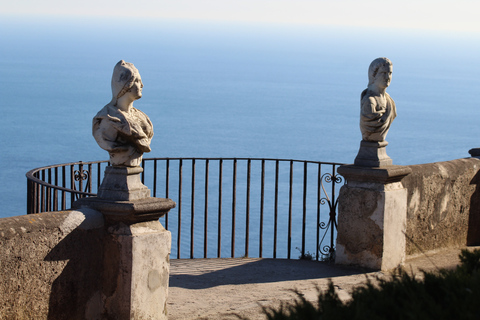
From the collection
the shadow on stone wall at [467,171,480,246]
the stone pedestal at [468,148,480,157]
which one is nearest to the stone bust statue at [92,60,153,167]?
the shadow on stone wall at [467,171,480,246]

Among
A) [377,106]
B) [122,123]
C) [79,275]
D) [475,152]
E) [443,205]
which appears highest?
[377,106]

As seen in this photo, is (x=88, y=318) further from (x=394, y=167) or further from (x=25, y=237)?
(x=394, y=167)

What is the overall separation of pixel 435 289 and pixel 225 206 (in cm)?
4877

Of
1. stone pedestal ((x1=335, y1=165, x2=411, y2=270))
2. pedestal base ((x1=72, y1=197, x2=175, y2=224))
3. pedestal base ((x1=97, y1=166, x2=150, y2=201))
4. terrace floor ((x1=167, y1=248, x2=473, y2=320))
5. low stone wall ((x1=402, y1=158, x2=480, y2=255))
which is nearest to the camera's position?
pedestal base ((x1=72, y1=197, x2=175, y2=224))

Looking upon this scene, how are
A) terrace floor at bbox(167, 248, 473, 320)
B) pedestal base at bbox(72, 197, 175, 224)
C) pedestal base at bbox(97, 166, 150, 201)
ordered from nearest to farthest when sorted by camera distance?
pedestal base at bbox(72, 197, 175, 224)
pedestal base at bbox(97, 166, 150, 201)
terrace floor at bbox(167, 248, 473, 320)

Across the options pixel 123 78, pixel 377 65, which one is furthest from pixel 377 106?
pixel 123 78

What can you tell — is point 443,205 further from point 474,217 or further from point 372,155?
point 372,155

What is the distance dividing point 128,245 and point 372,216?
308 centimetres

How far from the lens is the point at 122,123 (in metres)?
5.28

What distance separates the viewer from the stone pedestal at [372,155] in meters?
7.57

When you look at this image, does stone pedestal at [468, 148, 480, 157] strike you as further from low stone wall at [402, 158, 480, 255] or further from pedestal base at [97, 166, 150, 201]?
pedestal base at [97, 166, 150, 201]

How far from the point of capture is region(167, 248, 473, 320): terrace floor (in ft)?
20.2

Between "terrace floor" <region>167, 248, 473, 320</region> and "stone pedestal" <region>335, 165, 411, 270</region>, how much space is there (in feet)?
0.60

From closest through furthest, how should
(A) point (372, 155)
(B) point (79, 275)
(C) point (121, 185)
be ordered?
1. (B) point (79, 275)
2. (C) point (121, 185)
3. (A) point (372, 155)
